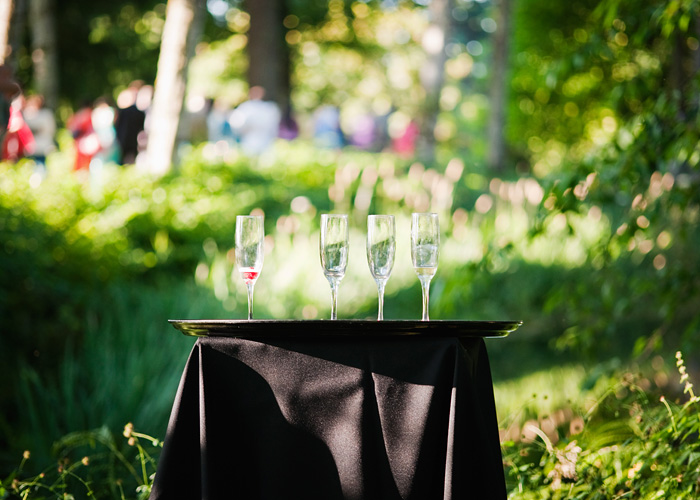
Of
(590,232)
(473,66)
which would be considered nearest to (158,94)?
(590,232)

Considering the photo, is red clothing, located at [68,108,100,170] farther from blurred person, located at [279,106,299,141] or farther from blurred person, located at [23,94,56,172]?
blurred person, located at [279,106,299,141]

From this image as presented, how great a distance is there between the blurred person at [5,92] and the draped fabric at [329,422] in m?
2.85

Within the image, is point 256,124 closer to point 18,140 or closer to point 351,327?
point 18,140

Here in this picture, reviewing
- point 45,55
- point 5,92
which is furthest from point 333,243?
point 45,55

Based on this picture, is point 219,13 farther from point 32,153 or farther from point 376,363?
point 376,363

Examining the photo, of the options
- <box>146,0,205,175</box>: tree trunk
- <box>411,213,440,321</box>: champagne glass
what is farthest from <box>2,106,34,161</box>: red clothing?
<box>411,213,440,321</box>: champagne glass

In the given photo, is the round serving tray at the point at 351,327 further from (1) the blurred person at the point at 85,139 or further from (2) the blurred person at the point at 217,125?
(2) the blurred person at the point at 217,125

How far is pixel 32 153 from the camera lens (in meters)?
13.3

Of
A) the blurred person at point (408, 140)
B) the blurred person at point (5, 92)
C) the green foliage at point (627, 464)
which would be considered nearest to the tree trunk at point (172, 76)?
the blurred person at point (5, 92)

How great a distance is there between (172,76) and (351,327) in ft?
28.8

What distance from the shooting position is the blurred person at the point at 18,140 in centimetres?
1115

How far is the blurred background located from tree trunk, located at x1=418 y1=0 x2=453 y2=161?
4 cm

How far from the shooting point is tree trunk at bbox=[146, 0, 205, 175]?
10555mm

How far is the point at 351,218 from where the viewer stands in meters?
10.5
